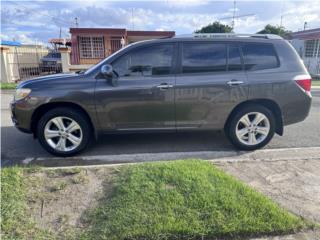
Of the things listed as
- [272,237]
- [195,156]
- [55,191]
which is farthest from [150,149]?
[272,237]

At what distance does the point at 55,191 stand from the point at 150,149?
6.23 feet

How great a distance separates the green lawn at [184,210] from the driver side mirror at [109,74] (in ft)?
Answer: 5.15

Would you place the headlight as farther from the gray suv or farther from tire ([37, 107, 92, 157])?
tire ([37, 107, 92, 157])

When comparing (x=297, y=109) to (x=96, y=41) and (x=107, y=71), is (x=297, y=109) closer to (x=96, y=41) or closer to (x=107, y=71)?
(x=107, y=71)

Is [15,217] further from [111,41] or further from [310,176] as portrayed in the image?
[111,41]

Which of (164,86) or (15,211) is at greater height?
(164,86)

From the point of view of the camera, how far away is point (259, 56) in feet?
14.7

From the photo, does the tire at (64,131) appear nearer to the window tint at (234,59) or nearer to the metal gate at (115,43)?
the window tint at (234,59)

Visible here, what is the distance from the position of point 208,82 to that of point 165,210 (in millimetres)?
2301

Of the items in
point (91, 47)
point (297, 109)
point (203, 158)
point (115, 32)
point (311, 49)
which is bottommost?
point (203, 158)

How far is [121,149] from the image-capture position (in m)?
4.71

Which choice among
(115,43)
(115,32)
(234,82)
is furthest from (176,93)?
(115,43)

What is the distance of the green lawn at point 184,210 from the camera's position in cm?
242

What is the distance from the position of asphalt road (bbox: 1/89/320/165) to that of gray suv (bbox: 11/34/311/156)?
38cm
